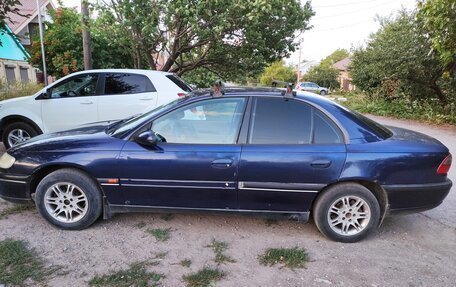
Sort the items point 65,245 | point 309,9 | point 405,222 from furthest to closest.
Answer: point 309,9, point 405,222, point 65,245

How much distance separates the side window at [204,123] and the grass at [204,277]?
4.14ft

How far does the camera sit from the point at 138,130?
12.5 feet

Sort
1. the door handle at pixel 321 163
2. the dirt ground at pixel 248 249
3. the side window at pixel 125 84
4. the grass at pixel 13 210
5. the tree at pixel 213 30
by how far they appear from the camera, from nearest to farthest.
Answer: the dirt ground at pixel 248 249 < the door handle at pixel 321 163 < the grass at pixel 13 210 < the side window at pixel 125 84 < the tree at pixel 213 30

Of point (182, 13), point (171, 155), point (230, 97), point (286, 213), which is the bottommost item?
point (286, 213)

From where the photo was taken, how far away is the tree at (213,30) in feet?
32.0

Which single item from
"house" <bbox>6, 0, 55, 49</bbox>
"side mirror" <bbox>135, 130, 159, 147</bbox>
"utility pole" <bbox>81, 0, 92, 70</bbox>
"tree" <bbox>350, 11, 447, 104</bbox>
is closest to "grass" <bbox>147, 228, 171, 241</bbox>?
"side mirror" <bbox>135, 130, 159, 147</bbox>

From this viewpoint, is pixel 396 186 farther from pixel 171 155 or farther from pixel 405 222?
pixel 171 155

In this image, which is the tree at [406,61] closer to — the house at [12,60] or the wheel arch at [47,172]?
the wheel arch at [47,172]

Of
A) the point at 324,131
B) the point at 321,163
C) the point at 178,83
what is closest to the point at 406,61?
the point at 178,83

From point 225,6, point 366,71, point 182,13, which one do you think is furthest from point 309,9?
point 366,71

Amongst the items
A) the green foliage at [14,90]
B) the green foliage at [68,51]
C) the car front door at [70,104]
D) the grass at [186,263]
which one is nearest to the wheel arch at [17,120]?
the car front door at [70,104]

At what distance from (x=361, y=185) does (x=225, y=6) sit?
7.59 metres

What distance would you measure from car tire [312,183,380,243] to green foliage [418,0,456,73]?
7.26 metres

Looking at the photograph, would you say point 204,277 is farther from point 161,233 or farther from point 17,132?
point 17,132
